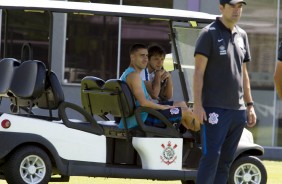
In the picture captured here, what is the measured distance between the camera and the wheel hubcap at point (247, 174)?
11.3m

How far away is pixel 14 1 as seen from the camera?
10.5 meters

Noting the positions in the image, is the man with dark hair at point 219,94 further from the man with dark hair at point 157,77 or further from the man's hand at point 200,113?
the man with dark hair at point 157,77

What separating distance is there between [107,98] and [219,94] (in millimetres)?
2497

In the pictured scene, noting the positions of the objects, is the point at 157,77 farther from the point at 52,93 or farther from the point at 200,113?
the point at 200,113

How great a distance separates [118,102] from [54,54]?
9.29 meters

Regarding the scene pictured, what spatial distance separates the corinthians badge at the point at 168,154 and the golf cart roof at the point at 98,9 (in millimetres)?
1204

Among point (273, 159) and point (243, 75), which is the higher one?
point (243, 75)

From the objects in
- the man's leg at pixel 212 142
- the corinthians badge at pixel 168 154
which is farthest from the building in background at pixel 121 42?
the man's leg at pixel 212 142

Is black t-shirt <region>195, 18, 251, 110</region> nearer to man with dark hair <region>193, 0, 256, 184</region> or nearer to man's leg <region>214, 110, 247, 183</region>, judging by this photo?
man with dark hair <region>193, 0, 256, 184</region>

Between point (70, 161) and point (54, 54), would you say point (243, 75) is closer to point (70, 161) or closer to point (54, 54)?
point (70, 161)

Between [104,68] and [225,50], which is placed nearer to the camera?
[225,50]

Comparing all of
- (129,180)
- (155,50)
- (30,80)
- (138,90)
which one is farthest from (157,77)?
(129,180)

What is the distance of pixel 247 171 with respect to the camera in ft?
37.3

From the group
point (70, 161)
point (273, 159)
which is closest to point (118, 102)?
point (70, 161)
